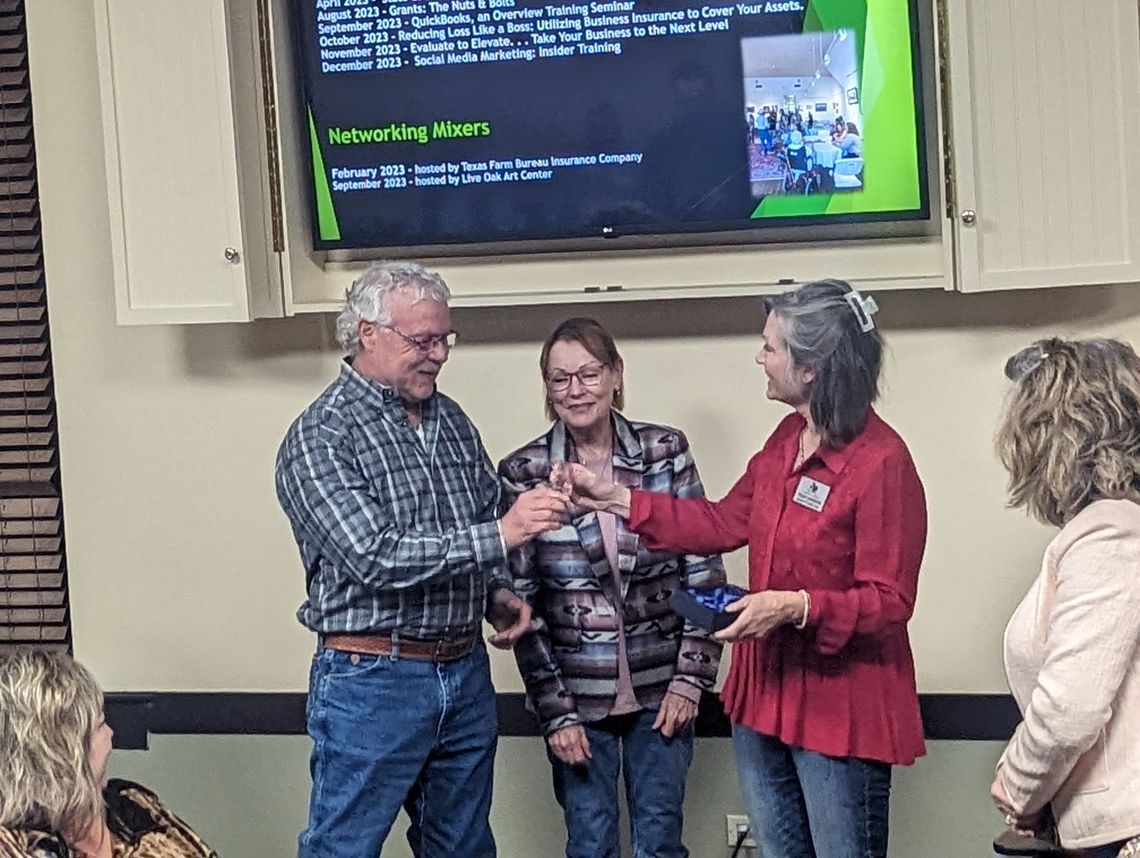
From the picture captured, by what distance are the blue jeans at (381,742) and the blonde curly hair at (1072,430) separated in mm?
1055

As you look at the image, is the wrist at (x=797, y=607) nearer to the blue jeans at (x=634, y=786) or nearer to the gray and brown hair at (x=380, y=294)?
the blue jeans at (x=634, y=786)

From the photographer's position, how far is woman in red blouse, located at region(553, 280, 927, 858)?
243 cm

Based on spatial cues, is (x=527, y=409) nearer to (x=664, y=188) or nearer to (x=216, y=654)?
(x=664, y=188)

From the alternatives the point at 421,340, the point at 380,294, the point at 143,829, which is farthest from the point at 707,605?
the point at 143,829

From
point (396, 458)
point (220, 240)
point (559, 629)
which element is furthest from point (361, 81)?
point (559, 629)

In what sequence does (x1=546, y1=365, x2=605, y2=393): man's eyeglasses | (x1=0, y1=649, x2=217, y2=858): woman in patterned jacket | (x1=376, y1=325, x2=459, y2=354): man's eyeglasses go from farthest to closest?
(x1=546, y1=365, x2=605, y2=393): man's eyeglasses < (x1=376, y1=325, x2=459, y2=354): man's eyeglasses < (x1=0, y1=649, x2=217, y2=858): woman in patterned jacket

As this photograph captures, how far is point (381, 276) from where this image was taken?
106 inches

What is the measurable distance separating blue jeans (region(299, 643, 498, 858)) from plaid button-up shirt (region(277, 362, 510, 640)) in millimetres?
74

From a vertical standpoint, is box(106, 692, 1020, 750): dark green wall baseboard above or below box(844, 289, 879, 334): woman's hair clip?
below

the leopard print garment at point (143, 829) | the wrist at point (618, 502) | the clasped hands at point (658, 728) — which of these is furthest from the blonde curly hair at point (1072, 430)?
the leopard print garment at point (143, 829)

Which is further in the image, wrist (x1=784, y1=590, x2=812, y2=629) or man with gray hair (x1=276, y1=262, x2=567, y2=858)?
man with gray hair (x1=276, y1=262, x2=567, y2=858)

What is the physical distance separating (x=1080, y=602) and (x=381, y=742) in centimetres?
120

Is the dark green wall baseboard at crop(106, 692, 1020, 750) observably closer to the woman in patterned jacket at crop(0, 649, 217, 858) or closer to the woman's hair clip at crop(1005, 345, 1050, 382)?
the woman's hair clip at crop(1005, 345, 1050, 382)

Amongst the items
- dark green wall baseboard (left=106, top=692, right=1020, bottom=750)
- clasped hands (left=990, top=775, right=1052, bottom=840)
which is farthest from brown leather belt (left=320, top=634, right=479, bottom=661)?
clasped hands (left=990, top=775, right=1052, bottom=840)
